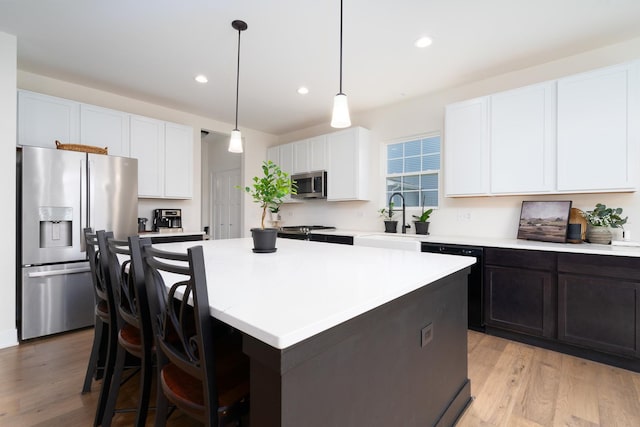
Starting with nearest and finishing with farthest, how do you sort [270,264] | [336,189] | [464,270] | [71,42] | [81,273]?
[270,264] < [464,270] < [71,42] < [81,273] < [336,189]

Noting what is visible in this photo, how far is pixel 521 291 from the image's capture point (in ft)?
8.78

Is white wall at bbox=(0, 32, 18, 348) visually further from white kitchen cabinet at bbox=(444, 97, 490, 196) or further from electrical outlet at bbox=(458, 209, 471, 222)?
electrical outlet at bbox=(458, 209, 471, 222)

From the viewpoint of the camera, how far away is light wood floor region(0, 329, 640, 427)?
5.60ft

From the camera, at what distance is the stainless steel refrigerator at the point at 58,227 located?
2787 mm

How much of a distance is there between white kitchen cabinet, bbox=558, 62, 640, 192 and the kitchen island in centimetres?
187

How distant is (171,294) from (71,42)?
308 cm

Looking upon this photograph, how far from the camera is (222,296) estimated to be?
3.32 ft

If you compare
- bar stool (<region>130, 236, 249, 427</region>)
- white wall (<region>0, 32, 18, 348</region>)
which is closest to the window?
bar stool (<region>130, 236, 249, 427</region>)

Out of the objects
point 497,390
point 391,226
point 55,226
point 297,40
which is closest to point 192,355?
point 497,390

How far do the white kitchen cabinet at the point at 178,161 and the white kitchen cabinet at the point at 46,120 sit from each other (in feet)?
3.32

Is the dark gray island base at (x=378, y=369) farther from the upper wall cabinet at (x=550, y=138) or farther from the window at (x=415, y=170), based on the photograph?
the window at (x=415, y=170)

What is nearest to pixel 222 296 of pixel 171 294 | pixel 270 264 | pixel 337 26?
pixel 171 294

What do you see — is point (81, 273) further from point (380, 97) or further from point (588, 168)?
point (588, 168)

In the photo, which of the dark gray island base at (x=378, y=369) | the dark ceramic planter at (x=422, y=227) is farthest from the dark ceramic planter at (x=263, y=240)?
the dark ceramic planter at (x=422, y=227)
